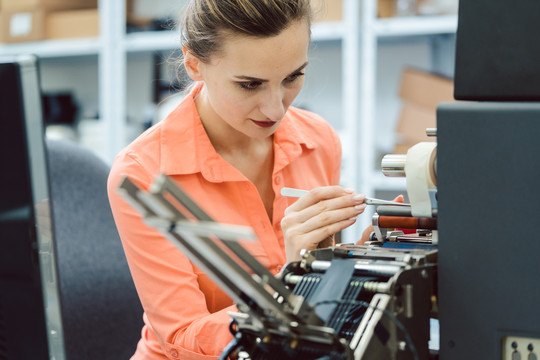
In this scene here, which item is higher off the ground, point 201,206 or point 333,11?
point 333,11

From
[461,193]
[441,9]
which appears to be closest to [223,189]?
[461,193]

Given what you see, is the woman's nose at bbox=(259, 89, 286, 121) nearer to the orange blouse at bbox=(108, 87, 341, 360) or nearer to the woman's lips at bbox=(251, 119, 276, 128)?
the woman's lips at bbox=(251, 119, 276, 128)

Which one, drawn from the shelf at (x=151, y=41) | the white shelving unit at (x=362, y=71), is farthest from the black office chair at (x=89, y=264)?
the shelf at (x=151, y=41)

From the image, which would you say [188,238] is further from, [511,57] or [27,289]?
[511,57]

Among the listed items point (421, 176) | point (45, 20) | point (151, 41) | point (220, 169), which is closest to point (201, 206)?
point (220, 169)

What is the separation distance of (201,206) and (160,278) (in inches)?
6.4

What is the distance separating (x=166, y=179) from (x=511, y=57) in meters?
0.41

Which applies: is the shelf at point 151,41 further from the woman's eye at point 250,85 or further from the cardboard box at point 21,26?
the woman's eye at point 250,85

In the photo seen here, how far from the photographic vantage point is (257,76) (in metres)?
1.05

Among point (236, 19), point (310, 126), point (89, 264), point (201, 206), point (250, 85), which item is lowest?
point (89, 264)

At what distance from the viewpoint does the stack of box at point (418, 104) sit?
219 cm

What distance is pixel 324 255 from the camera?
2.41 feet

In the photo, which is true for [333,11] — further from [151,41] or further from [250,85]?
[250,85]

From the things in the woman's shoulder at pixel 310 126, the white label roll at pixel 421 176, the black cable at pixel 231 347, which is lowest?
the black cable at pixel 231 347
